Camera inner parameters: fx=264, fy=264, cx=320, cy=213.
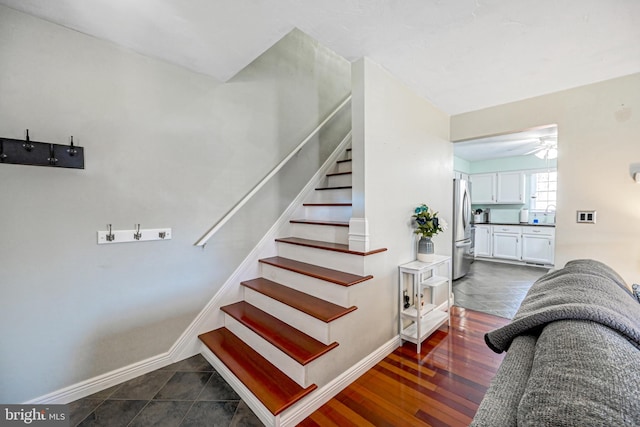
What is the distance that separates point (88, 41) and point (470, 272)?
599 centimetres

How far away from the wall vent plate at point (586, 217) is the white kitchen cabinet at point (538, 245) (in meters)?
3.60

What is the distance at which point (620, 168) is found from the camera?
7.16 feet

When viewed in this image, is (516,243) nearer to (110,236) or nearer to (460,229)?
(460,229)

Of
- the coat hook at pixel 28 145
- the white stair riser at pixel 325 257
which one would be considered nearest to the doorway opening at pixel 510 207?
the white stair riser at pixel 325 257

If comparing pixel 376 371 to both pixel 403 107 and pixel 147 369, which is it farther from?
pixel 403 107

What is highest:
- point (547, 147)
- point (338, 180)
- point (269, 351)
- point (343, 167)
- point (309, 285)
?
point (547, 147)

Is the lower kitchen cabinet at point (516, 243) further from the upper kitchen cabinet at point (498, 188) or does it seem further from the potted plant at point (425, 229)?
the potted plant at point (425, 229)

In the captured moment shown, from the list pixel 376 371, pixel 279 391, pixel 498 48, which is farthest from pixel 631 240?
pixel 279 391

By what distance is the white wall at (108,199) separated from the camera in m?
1.51

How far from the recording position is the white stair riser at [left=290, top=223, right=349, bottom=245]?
2424mm

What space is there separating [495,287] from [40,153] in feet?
17.4

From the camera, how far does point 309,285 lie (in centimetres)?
212

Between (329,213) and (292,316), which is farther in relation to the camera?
(329,213)

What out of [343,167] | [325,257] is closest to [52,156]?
[325,257]
